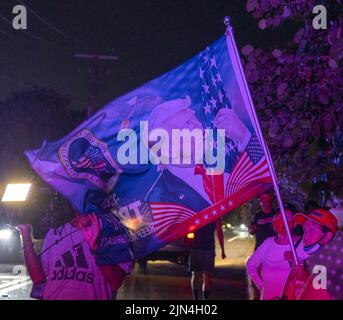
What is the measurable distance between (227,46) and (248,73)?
26 centimetres

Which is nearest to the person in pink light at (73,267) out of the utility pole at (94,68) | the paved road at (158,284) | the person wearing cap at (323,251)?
the person wearing cap at (323,251)

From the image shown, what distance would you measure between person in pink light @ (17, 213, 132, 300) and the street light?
34.8 ft

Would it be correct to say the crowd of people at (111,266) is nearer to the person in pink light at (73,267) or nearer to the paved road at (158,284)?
the person in pink light at (73,267)

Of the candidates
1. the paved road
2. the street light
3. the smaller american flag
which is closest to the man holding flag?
the smaller american flag

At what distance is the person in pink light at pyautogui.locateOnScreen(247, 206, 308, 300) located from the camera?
5.69 m

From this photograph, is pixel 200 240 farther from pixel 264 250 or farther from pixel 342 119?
pixel 342 119

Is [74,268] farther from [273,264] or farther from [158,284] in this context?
[158,284]

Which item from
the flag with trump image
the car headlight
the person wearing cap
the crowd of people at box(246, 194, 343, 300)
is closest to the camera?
the crowd of people at box(246, 194, 343, 300)

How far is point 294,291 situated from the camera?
464 centimetres

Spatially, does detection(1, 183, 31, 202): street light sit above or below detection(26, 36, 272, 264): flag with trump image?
above

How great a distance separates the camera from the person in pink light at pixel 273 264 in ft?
18.7

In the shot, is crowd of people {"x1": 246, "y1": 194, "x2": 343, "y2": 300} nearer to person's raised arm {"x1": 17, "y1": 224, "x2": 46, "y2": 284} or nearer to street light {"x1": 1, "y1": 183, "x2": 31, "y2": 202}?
person's raised arm {"x1": 17, "y1": 224, "x2": 46, "y2": 284}

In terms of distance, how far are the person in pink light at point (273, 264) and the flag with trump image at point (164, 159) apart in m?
1.14
